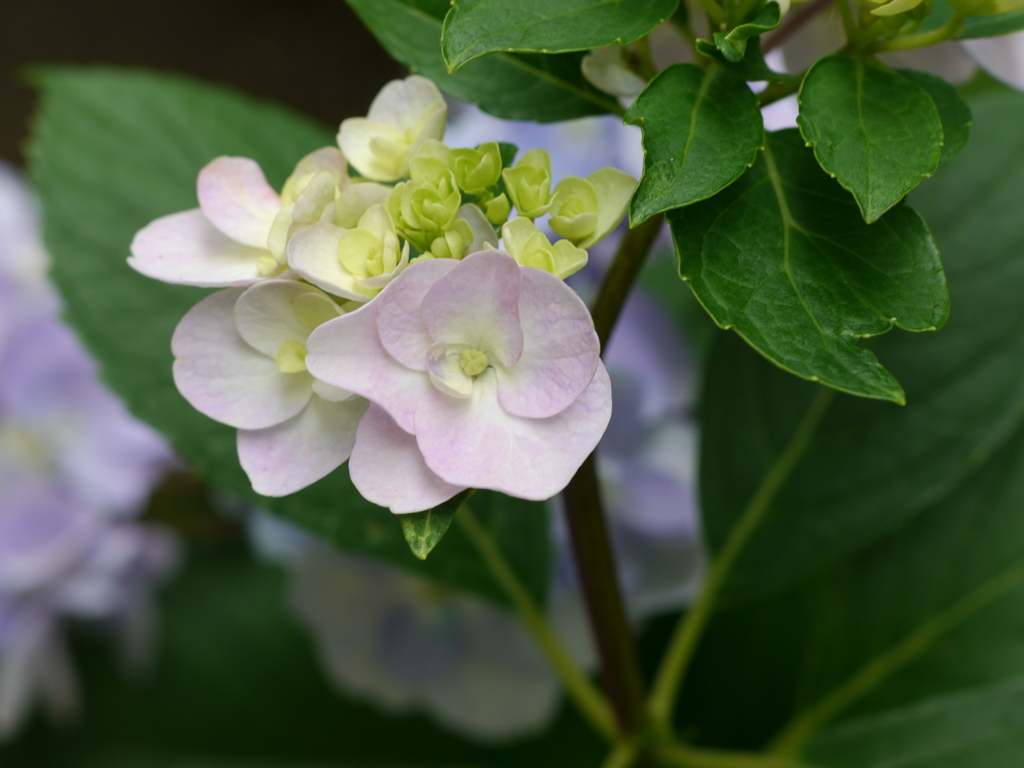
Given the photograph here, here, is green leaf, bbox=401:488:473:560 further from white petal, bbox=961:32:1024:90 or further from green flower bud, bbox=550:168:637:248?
white petal, bbox=961:32:1024:90

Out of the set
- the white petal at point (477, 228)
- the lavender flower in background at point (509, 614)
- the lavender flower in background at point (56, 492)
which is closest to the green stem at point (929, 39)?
the white petal at point (477, 228)

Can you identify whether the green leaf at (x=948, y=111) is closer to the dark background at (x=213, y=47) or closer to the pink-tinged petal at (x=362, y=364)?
the pink-tinged petal at (x=362, y=364)

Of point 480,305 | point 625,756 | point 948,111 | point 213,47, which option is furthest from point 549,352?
point 213,47

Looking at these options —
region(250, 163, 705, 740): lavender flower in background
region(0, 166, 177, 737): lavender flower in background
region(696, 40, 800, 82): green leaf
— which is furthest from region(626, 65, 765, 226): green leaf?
region(0, 166, 177, 737): lavender flower in background

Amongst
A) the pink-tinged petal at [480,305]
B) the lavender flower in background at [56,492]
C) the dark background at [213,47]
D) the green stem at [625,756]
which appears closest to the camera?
the pink-tinged petal at [480,305]

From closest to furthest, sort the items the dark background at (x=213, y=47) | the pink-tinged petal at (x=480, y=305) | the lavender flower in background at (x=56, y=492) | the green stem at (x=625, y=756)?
the pink-tinged petal at (x=480, y=305), the green stem at (x=625, y=756), the lavender flower in background at (x=56, y=492), the dark background at (x=213, y=47)

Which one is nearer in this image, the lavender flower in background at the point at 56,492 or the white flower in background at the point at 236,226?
the white flower in background at the point at 236,226
